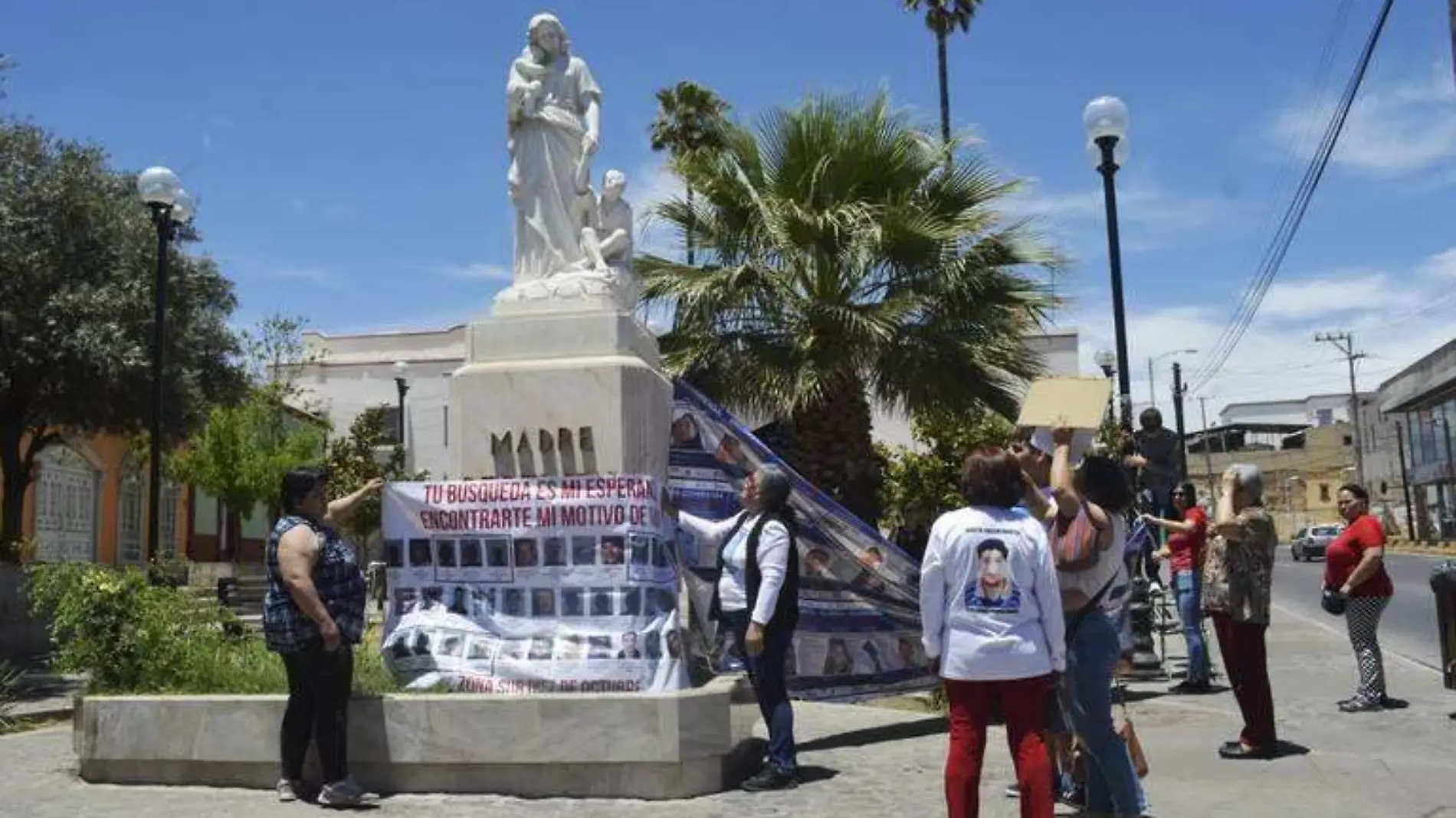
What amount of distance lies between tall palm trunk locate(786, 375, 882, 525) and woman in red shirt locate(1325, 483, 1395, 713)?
5.02m

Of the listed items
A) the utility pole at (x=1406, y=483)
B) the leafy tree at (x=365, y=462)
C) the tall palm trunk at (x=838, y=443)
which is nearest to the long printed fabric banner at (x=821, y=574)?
the tall palm trunk at (x=838, y=443)

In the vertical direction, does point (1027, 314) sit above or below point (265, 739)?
above

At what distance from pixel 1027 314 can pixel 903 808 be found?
7949 mm

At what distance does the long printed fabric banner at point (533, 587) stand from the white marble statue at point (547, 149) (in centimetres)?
176

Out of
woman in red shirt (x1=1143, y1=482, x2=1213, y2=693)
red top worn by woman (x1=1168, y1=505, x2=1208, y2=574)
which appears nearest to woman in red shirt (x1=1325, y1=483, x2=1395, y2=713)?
woman in red shirt (x1=1143, y1=482, x2=1213, y2=693)

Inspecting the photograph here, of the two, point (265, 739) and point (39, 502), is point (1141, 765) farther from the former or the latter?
point (39, 502)

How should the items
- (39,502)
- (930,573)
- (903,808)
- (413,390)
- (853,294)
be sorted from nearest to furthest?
(930,573) < (903,808) < (853,294) < (39,502) < (413,390)

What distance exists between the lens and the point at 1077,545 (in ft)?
17.8

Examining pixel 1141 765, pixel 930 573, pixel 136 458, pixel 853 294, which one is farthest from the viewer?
pixel 136 458

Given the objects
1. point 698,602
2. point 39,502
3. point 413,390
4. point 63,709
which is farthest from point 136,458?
point 698,602

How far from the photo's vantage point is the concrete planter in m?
6.23

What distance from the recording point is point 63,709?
36.8ft

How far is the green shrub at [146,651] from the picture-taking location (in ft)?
23.4

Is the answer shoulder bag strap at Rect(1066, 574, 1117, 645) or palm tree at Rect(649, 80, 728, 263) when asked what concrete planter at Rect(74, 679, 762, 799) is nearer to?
shoulder bag strap at Rect(1066, 574, 1117, 645)
